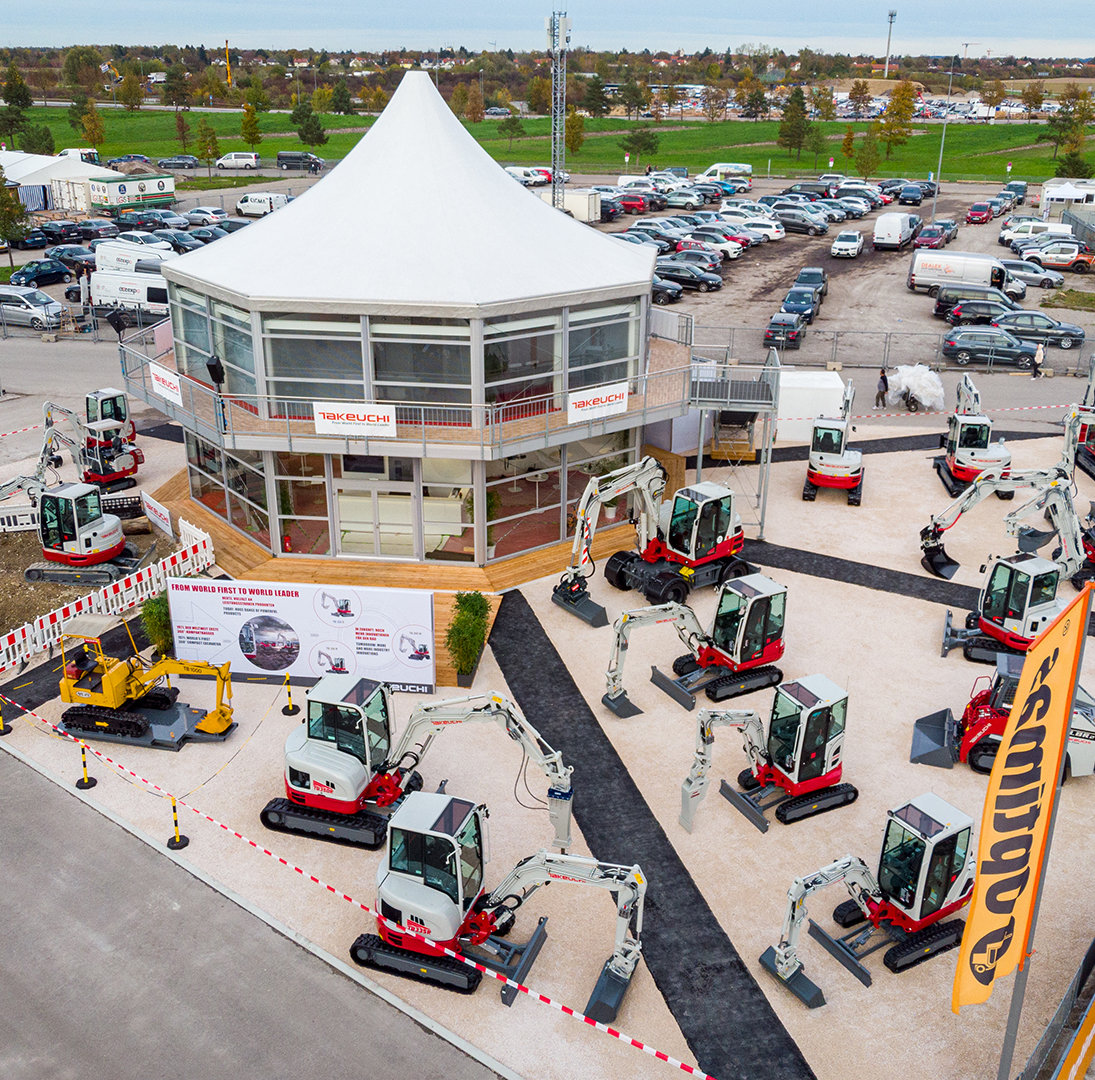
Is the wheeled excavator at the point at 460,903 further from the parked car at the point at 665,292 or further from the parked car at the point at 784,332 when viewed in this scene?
the parked car at the point at 665,292

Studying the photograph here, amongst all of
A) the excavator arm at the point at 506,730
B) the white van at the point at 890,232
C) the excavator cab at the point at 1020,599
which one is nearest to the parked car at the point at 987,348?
the white van at the point at 890,232

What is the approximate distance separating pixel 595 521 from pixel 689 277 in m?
35.4

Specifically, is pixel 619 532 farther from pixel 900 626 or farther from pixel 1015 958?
pixel 1015 958

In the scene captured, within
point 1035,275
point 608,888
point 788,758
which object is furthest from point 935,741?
point 1035,275

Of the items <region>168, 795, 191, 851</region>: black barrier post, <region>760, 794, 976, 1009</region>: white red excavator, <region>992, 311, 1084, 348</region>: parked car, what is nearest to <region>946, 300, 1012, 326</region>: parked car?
<region>992, 311, 1084, 348</region>: parked car

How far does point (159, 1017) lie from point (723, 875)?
8.39m

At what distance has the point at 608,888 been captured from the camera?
1394 centimetres

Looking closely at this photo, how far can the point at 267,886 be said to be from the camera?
16453mm

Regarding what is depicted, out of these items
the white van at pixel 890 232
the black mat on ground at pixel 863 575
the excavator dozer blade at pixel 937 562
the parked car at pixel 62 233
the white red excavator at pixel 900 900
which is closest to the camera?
the white red excavator at pixel 900 900

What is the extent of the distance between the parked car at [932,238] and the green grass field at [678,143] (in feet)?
110

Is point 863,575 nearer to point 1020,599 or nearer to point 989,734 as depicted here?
point 1020,599

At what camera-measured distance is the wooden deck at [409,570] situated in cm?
2528

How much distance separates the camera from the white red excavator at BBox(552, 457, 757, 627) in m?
24.4

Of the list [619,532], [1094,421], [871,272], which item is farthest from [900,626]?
[871,272]
